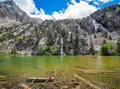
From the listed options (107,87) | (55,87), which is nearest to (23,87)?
(55,87)

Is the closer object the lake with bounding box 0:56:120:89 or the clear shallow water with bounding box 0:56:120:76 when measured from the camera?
the lake with bounding box 0:56:120:89

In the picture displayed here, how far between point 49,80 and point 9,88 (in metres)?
6.87

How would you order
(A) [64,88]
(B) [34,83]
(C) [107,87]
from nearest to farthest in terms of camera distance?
(A) [64,88] → (C) [107,87] → (B) [34,83]

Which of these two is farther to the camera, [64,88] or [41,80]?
[41,80]

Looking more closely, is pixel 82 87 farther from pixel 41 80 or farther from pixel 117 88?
pixel 41 80

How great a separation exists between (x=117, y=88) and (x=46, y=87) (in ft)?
30.7

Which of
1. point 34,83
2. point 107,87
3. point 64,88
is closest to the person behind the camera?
point 64,88

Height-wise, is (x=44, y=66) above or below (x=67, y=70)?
above

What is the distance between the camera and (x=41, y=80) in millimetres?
30594

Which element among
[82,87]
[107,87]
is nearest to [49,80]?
[82,87]

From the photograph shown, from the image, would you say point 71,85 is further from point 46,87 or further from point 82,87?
point 46,87

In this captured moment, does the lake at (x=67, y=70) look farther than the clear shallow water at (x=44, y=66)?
No

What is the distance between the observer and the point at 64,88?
25.2 metres

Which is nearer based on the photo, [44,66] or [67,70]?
[67,70]
